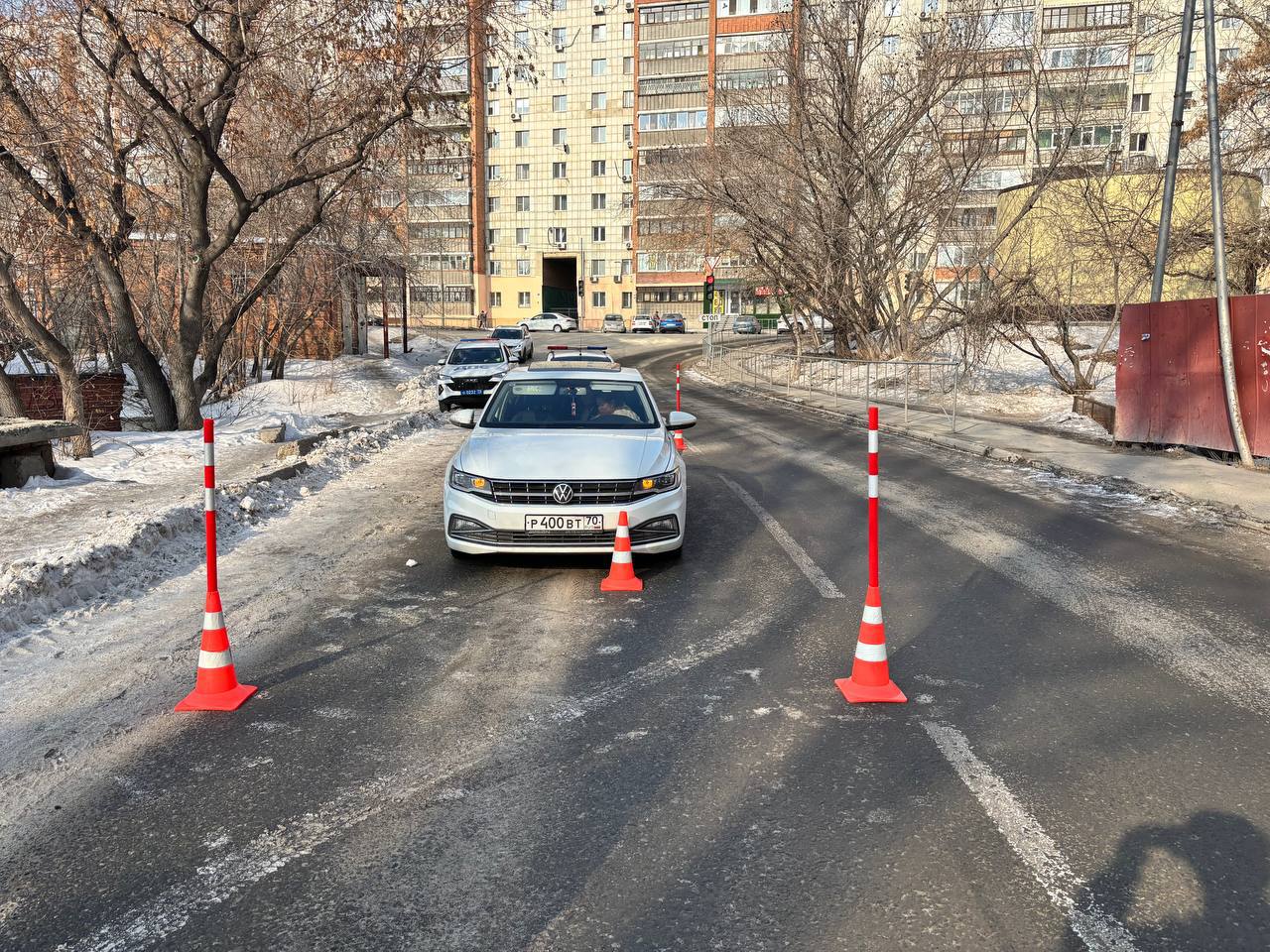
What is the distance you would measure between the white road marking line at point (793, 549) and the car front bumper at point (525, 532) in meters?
1.25

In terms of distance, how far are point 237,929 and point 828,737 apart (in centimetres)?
249

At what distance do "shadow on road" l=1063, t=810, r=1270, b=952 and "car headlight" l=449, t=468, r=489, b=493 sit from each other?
494cm

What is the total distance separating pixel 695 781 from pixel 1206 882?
1.76 metres

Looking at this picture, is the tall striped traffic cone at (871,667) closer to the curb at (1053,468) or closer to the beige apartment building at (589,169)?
the curb at (1053,468)

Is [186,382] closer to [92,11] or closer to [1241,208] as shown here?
[92,11]

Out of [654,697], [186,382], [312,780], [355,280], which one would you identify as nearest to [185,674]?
[312,780]

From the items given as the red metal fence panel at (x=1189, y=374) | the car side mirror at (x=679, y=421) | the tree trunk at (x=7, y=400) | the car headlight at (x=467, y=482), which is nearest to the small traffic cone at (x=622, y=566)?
the car headlight at (x=467, y=482)

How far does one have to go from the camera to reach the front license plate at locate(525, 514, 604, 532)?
23.5 ft

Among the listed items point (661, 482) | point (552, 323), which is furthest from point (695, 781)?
point (552, 323)

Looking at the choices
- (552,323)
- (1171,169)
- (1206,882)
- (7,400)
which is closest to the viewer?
(1206,882)

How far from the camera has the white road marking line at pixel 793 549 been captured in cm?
703

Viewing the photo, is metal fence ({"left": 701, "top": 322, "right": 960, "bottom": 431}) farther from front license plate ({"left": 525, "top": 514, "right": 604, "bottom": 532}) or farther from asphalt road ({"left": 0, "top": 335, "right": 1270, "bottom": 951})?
asphalt road ({"left": 0, "top": 335, "right": 1270, "bottom": 951})

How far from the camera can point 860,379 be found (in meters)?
26.3

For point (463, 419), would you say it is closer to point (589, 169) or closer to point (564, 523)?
point (564, 523)
